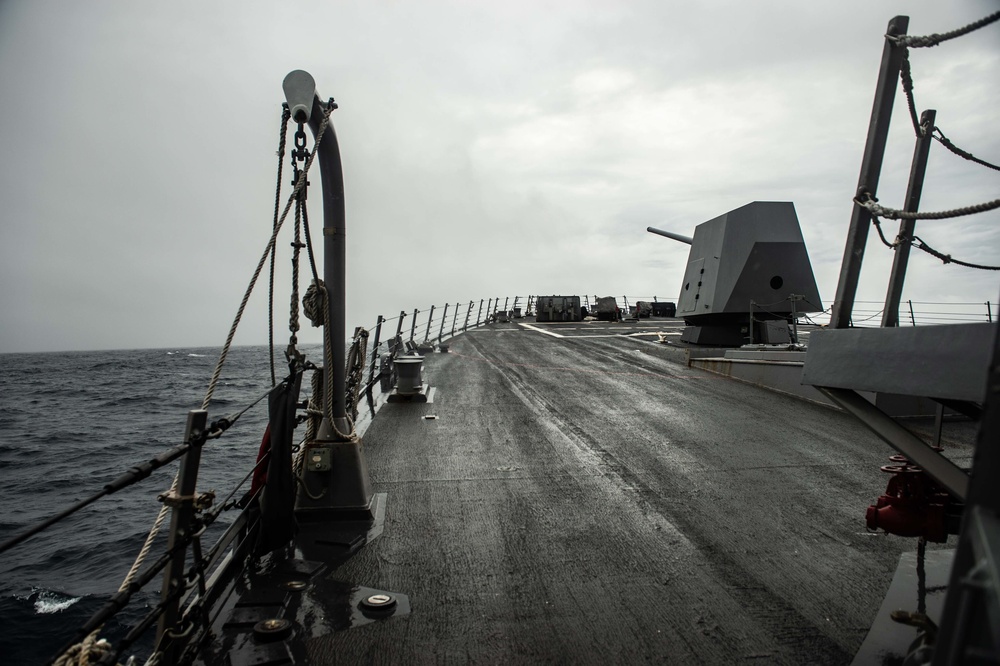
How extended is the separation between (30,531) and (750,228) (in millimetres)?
13411

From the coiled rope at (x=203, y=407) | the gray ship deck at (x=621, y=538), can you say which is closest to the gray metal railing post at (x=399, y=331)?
the gray ship deck at (x=621, y=538)

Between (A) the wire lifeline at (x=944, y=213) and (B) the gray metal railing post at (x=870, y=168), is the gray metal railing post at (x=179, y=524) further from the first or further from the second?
(B) the gray metal railing post at (x=870, y=168)

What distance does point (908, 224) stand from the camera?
10.5 ft

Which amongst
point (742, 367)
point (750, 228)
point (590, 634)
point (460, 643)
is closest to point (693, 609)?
point (590, 634)

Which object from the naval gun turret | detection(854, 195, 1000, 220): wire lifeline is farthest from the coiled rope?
the naval gun turret

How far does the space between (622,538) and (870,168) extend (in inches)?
95.9

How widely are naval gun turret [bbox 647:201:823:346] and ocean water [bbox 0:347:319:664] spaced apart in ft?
34.7

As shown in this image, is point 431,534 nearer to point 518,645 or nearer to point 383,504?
point 383,504

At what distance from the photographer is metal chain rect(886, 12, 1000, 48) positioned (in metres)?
1.55

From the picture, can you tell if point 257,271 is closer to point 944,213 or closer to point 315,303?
point 315,303

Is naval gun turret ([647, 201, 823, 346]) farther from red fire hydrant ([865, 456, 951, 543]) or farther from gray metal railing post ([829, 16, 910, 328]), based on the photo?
red fire hydrant ([865, 456, 951, 543])

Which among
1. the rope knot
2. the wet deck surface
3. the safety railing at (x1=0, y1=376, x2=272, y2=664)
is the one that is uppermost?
the rope knot

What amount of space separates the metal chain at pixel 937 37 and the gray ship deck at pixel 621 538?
2.30m

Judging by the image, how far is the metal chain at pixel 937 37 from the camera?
1.55m
